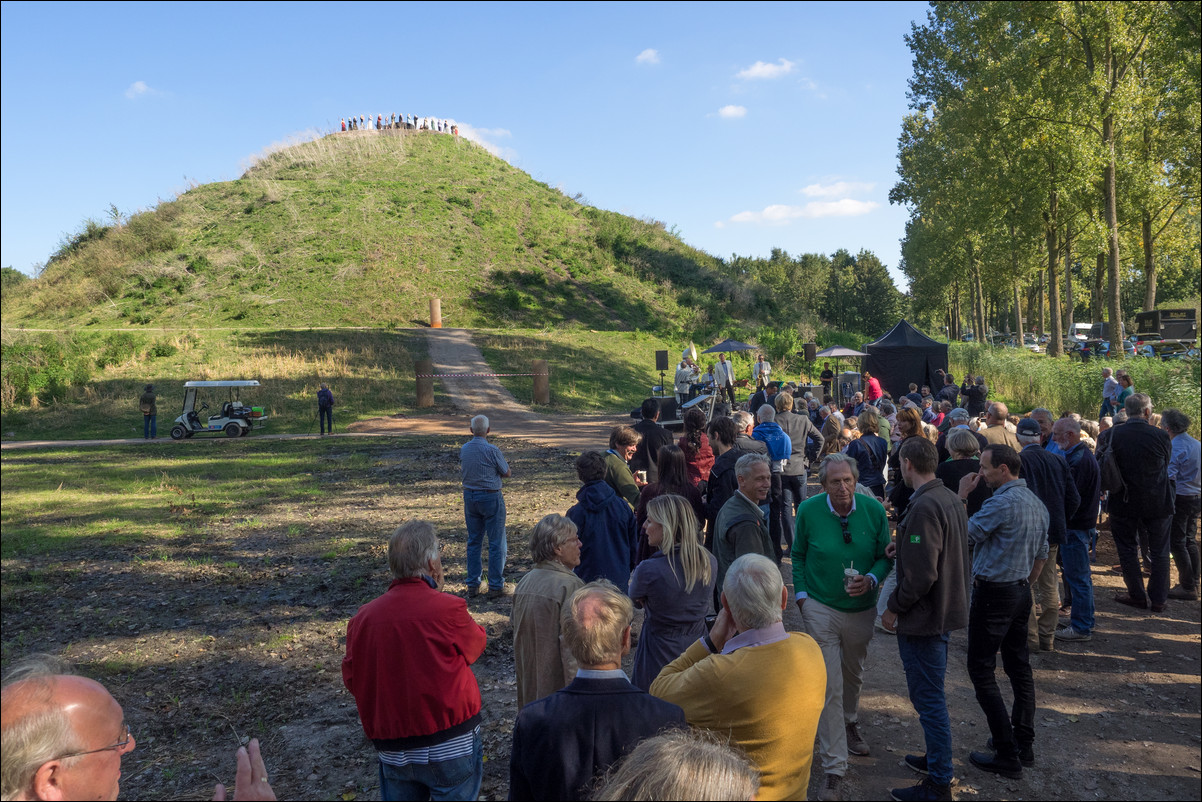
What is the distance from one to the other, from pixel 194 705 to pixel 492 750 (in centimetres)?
282

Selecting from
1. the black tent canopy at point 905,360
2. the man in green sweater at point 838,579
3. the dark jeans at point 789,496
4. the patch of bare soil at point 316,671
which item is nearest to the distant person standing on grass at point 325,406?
the patch of bare soil at point 316,671

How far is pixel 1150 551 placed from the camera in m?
7.20

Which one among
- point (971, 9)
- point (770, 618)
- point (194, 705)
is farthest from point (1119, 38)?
point (194, 705)

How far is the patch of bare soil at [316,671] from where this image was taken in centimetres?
471

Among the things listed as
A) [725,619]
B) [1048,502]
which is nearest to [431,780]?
[725,619]

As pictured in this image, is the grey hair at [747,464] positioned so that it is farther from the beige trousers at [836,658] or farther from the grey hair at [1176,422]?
the grey hair at [1176,422]

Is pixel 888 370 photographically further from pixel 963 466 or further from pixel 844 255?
pixel 844 255

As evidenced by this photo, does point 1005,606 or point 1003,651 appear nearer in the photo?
point 1005,606

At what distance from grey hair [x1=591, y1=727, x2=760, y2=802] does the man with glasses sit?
82 centimetres

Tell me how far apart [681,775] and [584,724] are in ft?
2.58

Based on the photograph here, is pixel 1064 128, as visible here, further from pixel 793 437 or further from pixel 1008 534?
pixel 1008 534

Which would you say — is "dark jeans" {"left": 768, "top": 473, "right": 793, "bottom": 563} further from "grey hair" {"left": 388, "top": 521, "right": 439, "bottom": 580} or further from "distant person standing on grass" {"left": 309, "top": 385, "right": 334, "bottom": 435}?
"distant person standing on grass" {"left": 309, "top": 385, "right": 334, "bottom": 435}

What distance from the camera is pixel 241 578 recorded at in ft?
31.0

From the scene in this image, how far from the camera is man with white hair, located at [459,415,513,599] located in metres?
7.46
